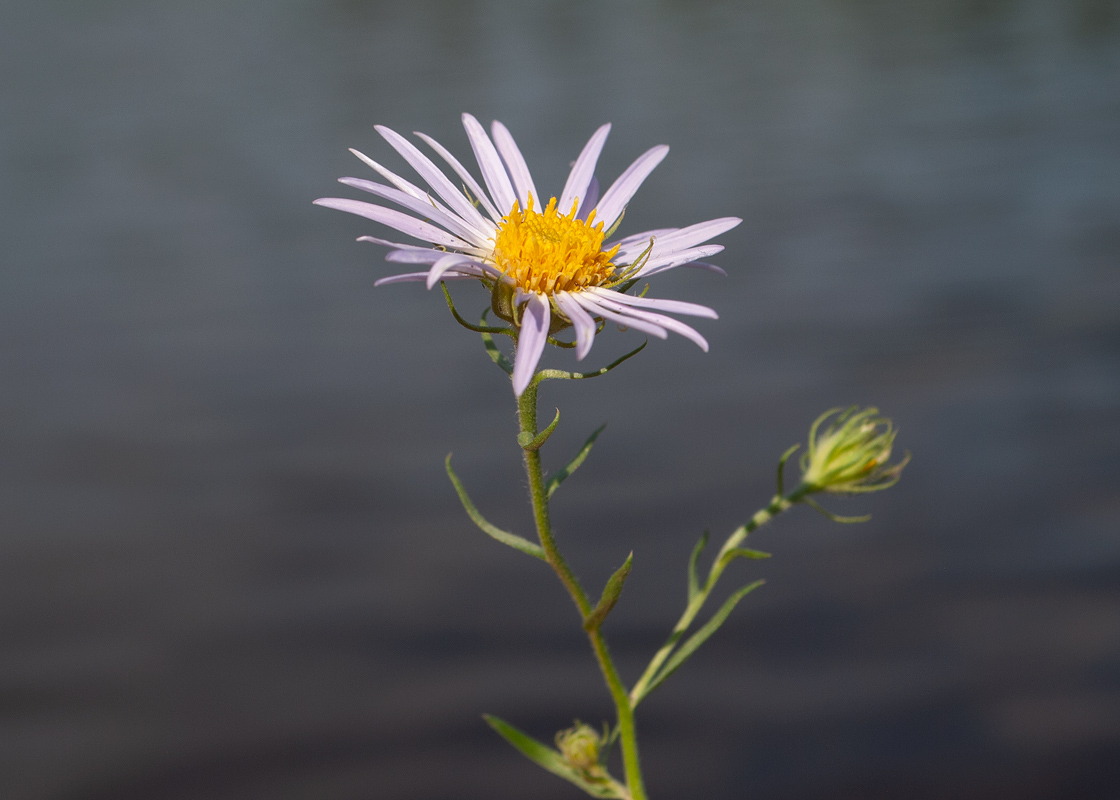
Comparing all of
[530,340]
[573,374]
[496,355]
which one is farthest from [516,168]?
[573,374]

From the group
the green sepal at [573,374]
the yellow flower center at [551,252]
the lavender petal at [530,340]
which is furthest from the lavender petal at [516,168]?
the green sepal at [573,374]

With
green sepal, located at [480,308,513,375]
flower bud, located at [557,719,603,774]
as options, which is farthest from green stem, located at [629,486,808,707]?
green sepal, located at [480,308,513,375]

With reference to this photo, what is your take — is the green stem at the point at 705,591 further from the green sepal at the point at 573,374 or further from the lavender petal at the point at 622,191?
the lavender petal at the point at 622,191

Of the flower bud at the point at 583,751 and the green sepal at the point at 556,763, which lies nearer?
the green sepal at the point at 556,763

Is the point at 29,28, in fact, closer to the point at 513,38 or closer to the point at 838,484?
the point at 513,38

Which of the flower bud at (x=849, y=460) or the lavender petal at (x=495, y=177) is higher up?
the lavender petal at (x=495, y=177)

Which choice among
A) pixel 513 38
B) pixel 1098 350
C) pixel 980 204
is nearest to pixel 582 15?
pixel 513 38
